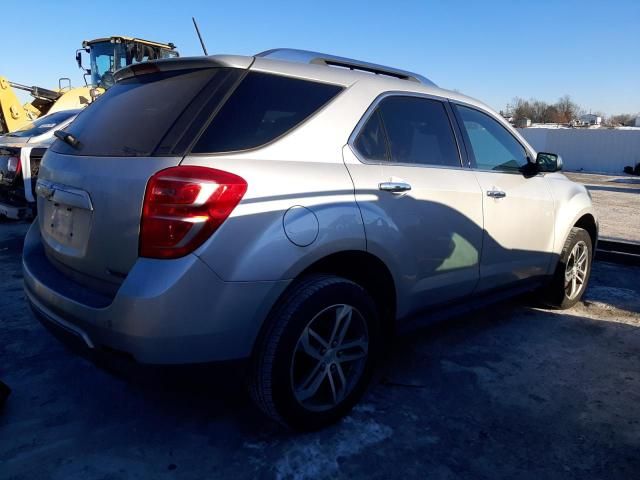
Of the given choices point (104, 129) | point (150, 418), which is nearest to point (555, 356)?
point (150, 418)

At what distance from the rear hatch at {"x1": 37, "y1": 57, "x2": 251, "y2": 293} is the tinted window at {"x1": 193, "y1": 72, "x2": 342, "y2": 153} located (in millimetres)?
59

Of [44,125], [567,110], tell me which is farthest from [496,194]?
[567,110]

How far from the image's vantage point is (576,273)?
4.62 m

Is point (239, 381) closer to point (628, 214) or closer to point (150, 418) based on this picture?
point (150, 418)

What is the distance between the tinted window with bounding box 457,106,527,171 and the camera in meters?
3.61

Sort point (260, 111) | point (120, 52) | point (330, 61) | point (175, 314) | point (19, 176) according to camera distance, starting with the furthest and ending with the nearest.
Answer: point (120, 52) < point (19, 176) < point (330, 61) < point (260, 111) < point (175, 314)

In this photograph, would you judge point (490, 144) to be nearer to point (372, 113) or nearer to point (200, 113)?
point (372, 113)

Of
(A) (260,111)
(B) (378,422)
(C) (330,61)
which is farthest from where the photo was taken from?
(C) (330,61)

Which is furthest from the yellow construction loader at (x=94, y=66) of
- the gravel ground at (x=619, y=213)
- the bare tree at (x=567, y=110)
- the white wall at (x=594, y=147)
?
the bare tree at (x=567, y=110)

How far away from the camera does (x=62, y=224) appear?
2537 mm

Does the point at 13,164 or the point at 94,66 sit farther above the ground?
the point at 94,66

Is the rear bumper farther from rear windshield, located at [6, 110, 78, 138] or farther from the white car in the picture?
rear windshield, located at [6, 110, 78, 138]

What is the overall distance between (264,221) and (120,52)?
12.8 metres

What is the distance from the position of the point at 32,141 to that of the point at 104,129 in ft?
18.5
